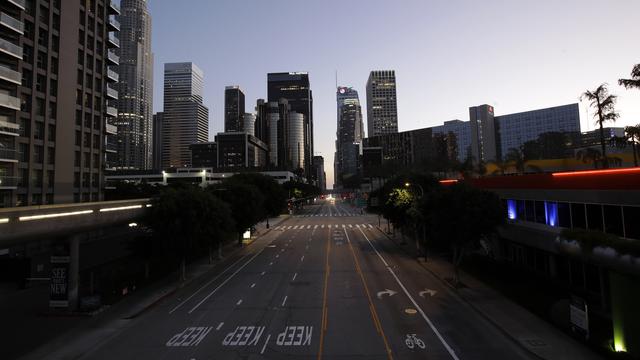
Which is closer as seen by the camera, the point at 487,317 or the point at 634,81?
the point at 487,317

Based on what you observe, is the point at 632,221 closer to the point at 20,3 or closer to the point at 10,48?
the point at 10,48

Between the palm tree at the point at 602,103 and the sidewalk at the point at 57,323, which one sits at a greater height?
the palm tree at the point at 602,103

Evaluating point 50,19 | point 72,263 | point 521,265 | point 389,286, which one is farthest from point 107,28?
point 521,265

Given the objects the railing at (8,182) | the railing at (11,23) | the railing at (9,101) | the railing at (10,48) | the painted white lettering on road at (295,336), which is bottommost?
the painted white lettering on road at (295,336)

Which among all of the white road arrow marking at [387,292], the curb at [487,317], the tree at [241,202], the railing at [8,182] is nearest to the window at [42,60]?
the railing at [8,182]

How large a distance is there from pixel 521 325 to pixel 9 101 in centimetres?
5670

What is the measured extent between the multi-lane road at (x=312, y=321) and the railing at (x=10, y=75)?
3590 cm

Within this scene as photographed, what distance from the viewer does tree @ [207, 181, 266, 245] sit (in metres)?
45.8

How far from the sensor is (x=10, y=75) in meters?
45.9

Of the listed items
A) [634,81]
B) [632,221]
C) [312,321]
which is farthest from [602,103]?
[312,321]

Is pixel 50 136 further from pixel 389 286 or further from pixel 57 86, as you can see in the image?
pixel 389 286

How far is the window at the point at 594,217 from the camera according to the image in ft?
70.1

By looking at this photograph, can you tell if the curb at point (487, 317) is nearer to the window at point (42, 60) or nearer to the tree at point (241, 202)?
the tree at point (241, 202)

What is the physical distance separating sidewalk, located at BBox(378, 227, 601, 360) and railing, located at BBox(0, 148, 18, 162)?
2026 inches
